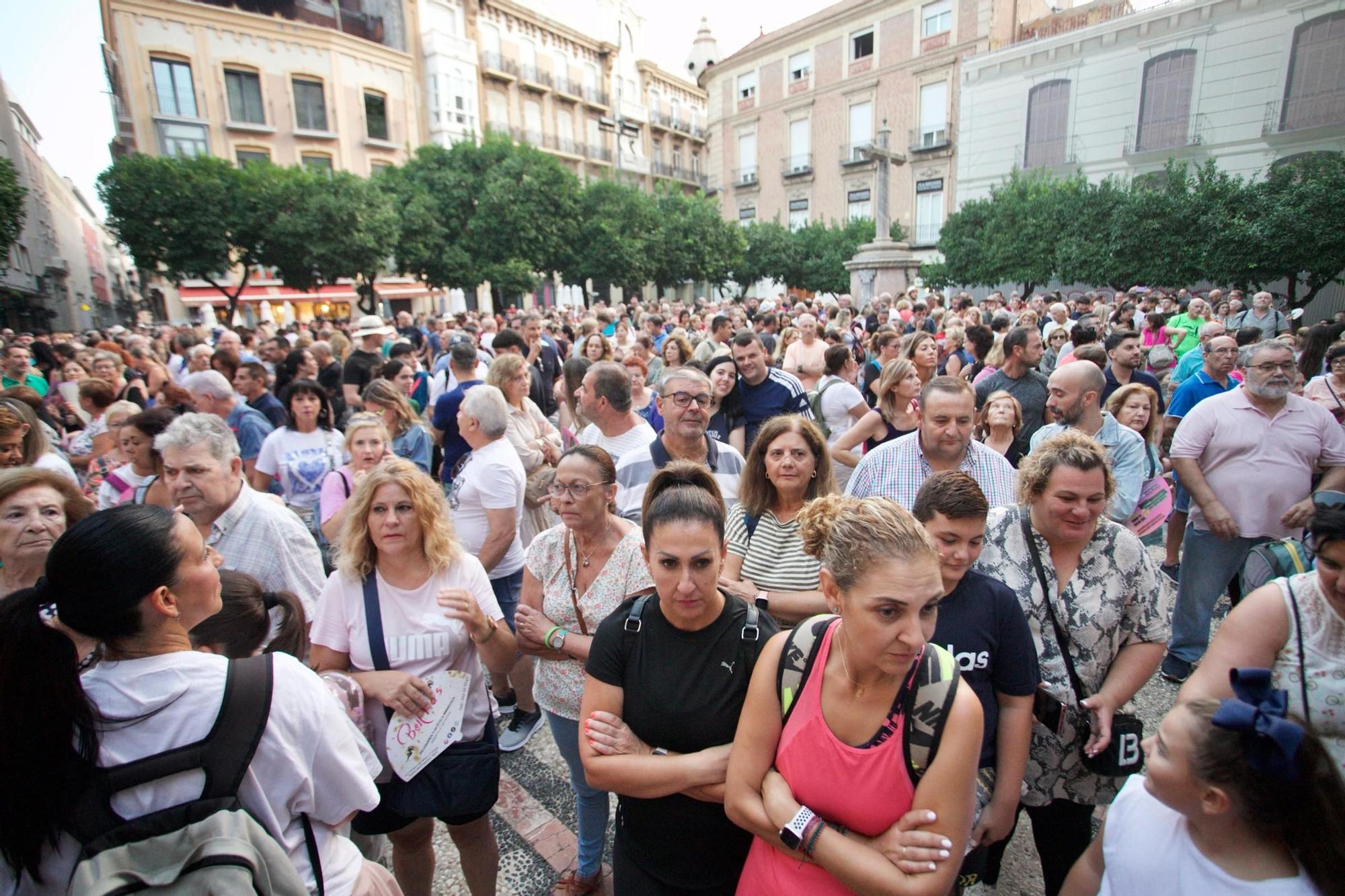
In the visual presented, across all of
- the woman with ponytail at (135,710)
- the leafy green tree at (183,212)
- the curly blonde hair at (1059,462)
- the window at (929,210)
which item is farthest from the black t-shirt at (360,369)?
the window at (929,210)

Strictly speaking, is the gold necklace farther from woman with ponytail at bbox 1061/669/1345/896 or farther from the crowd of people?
woman with ponytail at bbox 1061/669/1345/896

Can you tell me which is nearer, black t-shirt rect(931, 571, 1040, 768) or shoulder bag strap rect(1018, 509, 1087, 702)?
black t-shirt rect(931, 571, 1040, 768)

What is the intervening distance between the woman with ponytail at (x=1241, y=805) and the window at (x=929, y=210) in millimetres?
34035

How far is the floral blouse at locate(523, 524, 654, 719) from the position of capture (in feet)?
8.06

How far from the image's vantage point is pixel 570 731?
2.57 m

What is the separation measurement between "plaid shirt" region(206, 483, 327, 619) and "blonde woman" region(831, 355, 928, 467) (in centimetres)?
318

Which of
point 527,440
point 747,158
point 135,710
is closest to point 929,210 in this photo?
point 747,158

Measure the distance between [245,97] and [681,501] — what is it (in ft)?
107

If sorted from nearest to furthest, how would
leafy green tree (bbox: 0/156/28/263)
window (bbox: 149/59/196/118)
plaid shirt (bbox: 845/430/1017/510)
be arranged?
plaid shirt (bbox: 845/430/1017/510)
leafy green tree (bbox: 0/156/28/263)
window (bbox: 149/59/196/118)

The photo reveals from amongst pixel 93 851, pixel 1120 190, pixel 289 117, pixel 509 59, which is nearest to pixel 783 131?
pixel 509 59

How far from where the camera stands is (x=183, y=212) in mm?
20422

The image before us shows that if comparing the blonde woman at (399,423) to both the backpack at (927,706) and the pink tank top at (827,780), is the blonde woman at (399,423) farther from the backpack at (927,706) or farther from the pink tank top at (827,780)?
the backpack at (927,706)

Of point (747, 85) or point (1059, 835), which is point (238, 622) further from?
point (747, 85)

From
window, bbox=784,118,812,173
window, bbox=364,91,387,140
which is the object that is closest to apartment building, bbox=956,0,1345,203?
window, bbox=784,118,812,173
